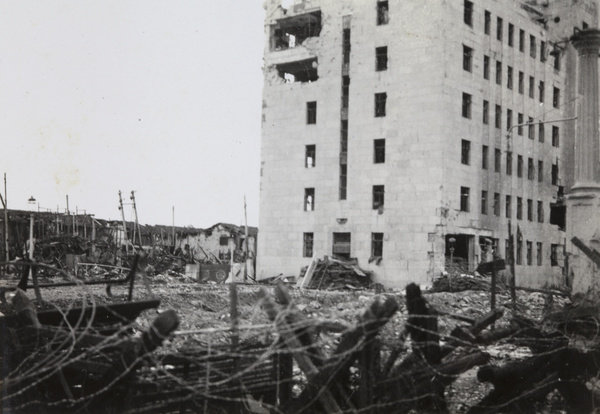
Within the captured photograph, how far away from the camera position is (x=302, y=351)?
21.9ft

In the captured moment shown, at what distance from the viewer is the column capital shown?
16031mm

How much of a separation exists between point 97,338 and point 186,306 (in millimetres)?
17898

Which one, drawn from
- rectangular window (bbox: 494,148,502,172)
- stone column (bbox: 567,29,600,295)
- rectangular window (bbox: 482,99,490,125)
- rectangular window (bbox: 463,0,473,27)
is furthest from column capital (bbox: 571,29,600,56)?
rectangular window (bbox: 494,148,502,172)

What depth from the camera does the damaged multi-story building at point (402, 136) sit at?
39.8m

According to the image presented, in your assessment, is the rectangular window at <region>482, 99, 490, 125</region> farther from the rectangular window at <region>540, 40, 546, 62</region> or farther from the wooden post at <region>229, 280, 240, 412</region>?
the wooden post at <region>229, 280, 240, 412</region>

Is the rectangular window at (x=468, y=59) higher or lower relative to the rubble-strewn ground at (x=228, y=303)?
higher

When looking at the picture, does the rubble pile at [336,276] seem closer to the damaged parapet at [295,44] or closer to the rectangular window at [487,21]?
the damaged parapet at [295,44]

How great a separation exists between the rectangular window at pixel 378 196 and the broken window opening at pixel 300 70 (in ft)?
29.5

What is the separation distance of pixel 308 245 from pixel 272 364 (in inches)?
1439

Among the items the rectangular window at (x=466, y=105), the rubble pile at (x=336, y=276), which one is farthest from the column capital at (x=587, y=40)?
the rectangular window at (x=466, y=105)

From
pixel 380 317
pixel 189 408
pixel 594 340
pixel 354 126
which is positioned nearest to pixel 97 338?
pixel 189 408

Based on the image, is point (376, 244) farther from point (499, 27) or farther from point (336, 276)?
point (499, 27)

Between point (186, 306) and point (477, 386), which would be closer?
point (477, 386)

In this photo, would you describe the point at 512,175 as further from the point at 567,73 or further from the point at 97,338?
the point at 97,338
